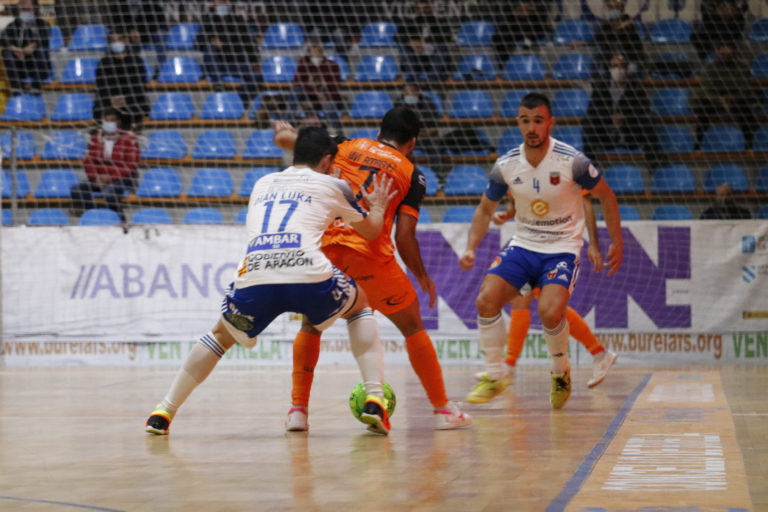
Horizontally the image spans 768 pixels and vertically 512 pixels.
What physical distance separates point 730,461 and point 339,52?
1209cm

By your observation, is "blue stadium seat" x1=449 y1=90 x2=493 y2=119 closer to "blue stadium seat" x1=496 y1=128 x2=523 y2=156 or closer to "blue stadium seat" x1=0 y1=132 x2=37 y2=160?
"blue stadium seat" x1=496 y1=128 x2=523 y2=156

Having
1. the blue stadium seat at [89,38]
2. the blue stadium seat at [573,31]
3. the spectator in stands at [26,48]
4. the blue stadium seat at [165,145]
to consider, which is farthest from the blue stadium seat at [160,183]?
the blue stadium seat at [573,31]

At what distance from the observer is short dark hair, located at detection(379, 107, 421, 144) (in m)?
6.20

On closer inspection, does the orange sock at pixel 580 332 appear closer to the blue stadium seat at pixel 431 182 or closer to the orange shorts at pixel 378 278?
the orange shorts at pixel 378 278

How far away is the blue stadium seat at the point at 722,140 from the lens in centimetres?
1345

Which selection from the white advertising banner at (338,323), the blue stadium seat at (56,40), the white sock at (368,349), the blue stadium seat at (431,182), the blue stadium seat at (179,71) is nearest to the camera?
the white sock at (368,349)

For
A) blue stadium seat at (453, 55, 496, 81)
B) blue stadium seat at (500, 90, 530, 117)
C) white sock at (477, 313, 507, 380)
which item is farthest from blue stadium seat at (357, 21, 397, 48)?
white sock at (477, 313, 507, 380)

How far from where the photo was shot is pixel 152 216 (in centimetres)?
1334

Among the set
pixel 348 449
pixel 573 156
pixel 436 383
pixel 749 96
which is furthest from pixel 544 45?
pixel 348 449

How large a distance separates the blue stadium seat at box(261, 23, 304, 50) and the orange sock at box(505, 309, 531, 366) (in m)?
8.35

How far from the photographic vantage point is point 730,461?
4.50 meters

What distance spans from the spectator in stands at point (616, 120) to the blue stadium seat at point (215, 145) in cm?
489

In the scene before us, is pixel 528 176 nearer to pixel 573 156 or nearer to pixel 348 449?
pixel 573 156

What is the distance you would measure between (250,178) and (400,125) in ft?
25.7
